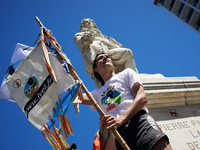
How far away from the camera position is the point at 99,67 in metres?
2.46

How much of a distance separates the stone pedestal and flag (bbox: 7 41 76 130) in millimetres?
1605

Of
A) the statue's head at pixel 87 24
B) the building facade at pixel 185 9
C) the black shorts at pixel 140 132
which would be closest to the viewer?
the black shorts at pixel 140 132

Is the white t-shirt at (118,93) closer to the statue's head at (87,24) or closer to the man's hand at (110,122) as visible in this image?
the man's hand at (110,122)

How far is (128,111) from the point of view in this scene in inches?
74.6

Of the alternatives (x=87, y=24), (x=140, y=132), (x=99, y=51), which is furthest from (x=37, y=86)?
(x=87, y=24)

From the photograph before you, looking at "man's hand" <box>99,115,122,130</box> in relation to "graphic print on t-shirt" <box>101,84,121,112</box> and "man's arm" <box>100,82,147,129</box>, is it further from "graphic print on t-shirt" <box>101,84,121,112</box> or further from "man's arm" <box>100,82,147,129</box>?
"graphic print on t-shirt" <box>101,84,121,112</box>

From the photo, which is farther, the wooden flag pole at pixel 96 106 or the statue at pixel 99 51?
the statue at pixel 99 51

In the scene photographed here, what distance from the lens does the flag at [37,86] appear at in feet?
7.95

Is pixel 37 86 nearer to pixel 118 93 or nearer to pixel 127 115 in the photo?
pixel 118 93

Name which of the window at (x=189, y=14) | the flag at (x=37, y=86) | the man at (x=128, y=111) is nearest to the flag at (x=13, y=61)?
the flag at (x=37, y=86)

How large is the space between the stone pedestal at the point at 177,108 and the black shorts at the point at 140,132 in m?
1.23

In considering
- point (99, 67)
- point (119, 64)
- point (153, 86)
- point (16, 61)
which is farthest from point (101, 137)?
point (119, 64)

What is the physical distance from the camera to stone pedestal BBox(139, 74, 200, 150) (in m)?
2.99

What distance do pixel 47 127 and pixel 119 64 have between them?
3022 millimetres
